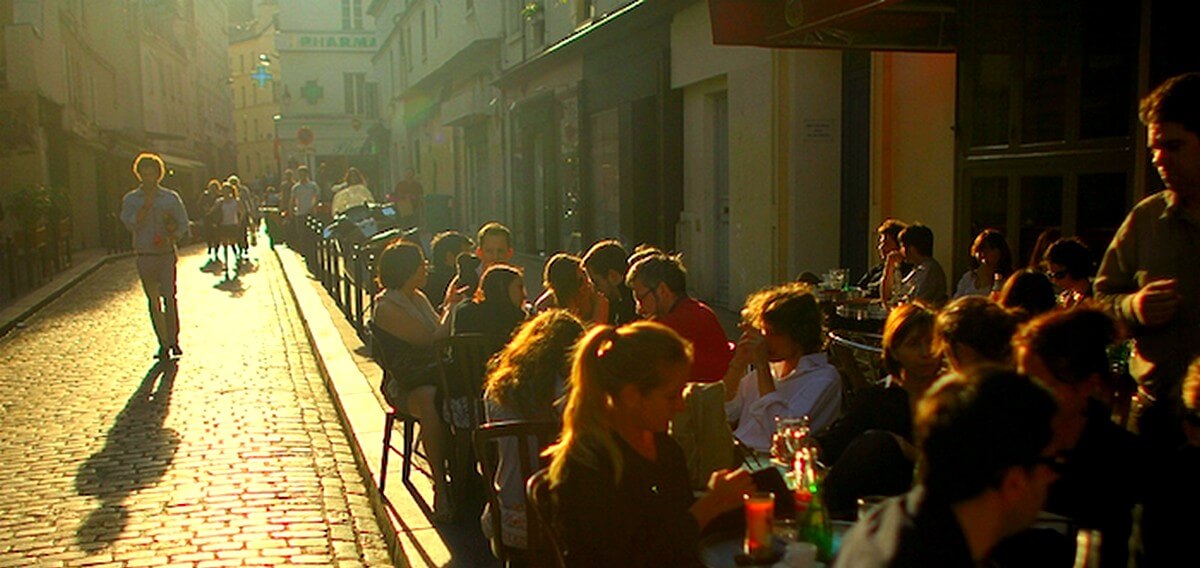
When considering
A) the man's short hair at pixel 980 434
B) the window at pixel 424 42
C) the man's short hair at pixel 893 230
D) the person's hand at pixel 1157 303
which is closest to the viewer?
the man's short hair at pixel 980 434

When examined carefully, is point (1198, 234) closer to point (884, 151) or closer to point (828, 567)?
point (828, 567)

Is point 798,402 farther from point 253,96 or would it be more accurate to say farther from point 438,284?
point 253,96

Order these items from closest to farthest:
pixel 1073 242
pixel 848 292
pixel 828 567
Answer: pixel 828 567 < pixel 1073 242 < pixel 848 292

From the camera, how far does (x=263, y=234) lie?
43.2 meters

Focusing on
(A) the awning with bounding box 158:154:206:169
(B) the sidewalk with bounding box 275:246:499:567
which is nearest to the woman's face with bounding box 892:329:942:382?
(B) the sidewalk with bounding box 275:246:499:567

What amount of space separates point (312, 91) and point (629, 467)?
206ft

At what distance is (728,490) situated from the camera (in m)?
3.33

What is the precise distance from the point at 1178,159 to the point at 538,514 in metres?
2.38

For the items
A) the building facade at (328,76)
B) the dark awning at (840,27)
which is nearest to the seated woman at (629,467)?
the dark awning at (840,27)

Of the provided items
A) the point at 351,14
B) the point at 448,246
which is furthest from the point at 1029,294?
the point at 351,14

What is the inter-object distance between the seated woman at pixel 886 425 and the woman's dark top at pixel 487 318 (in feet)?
7.12

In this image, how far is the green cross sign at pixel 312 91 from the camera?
63156 millimetres

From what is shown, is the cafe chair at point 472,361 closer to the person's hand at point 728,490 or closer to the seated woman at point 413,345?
the seated woman at point 413,345

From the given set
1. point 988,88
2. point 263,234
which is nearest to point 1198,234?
point 988,88
